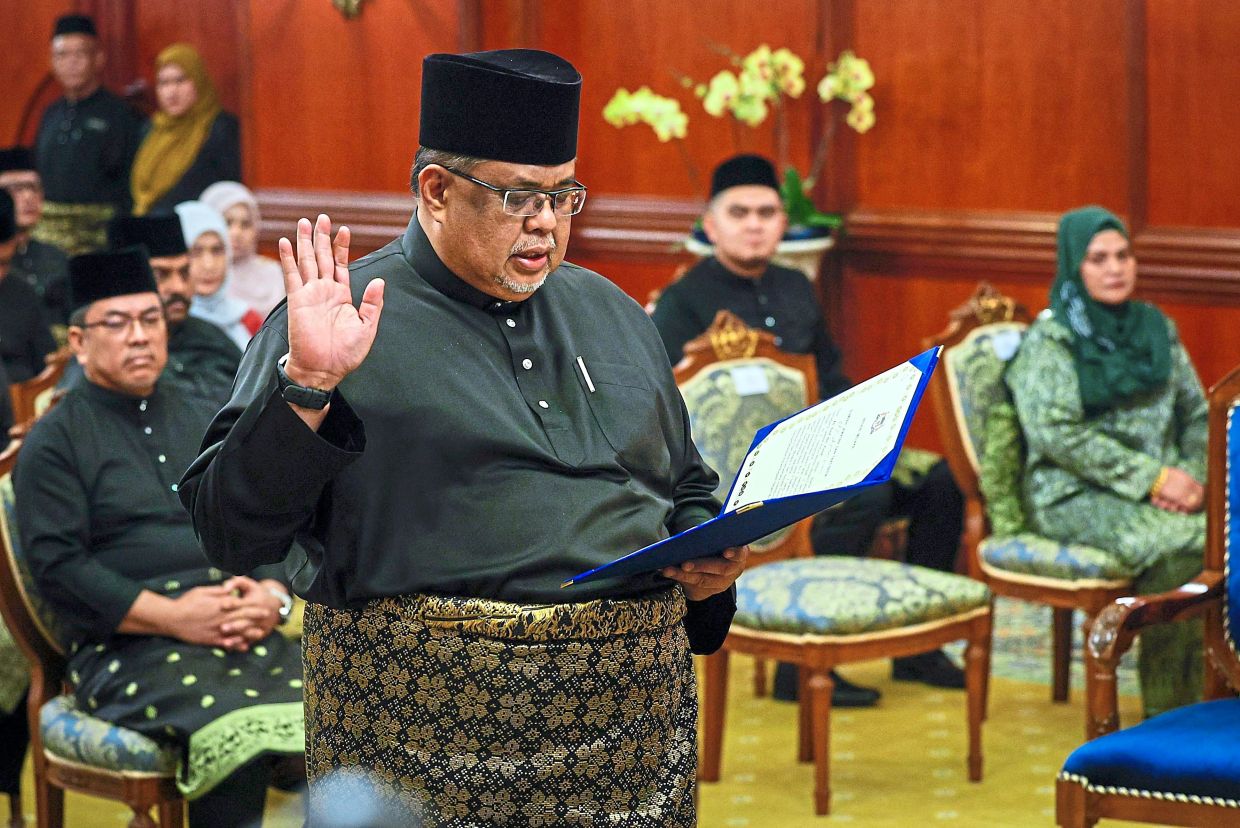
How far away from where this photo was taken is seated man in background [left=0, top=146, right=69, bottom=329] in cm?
755

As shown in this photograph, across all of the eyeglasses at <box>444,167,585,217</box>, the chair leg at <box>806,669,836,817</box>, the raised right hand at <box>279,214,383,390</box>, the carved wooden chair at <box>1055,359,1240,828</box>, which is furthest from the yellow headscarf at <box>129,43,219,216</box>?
the raised right hand at <box>279,214,383,390</box>

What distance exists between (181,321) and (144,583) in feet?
4.26

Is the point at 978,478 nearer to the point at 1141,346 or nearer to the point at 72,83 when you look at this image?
the point at 1141,346

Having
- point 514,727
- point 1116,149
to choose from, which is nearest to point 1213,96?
point 1116,149

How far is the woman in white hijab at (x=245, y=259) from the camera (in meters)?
6.77

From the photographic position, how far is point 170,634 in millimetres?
3703

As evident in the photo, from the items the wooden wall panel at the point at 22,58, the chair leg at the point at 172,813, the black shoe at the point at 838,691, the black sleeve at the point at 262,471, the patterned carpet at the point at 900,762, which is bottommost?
the patterned carpet at the point at 900,762

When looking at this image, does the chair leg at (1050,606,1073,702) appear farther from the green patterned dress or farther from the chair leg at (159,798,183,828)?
the chair leg at (159,798,183,828)

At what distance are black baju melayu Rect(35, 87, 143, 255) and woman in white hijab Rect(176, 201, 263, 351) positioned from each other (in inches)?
146

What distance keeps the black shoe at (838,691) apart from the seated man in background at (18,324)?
Result: 2995 millimetres

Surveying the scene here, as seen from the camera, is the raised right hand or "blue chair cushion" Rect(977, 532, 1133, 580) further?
"blue chair cushion" Rect(977, 532, 1133, 580)

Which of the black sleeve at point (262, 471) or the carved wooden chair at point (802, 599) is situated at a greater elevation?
the black sleeve at point (262, 471)

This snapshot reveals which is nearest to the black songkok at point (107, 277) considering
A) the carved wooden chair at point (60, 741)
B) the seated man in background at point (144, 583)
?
the seated man in background at point (144, 583)

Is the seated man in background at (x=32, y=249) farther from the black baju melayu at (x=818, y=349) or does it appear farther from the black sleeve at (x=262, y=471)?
the black sleeve at (x=262, y=471)
